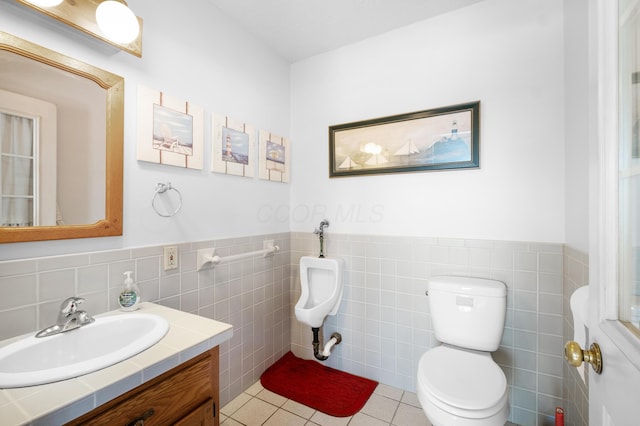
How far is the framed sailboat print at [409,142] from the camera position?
5.64ft

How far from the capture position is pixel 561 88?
1.51 m

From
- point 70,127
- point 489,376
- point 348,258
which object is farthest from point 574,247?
point 70,127

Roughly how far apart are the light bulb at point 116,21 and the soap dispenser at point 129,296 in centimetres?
105

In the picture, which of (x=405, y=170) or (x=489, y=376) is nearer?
(x=489, y=376)

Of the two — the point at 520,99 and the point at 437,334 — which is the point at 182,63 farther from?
the point at 437,334

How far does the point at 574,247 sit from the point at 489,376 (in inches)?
30.2

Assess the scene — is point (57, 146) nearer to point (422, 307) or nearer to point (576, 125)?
point (422, 307)

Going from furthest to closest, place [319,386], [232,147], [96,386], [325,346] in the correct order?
[325,346]
[319,386]
[232,147]
[96,386]

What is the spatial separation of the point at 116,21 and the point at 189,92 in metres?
0.44

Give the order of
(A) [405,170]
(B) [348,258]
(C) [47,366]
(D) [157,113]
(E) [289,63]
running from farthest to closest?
(E) [289,63] → (B) [348,258] → (A) [405,170] → (D) [157,113] → (C) [47,366]

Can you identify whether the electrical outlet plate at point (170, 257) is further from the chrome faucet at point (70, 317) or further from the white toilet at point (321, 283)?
the white toilet at point (321, 283)

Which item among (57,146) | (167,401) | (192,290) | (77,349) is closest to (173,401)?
(167,401)

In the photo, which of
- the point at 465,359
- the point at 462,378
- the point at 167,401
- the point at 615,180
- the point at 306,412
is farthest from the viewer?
the point at 306,412

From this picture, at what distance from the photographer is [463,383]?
121 cm
